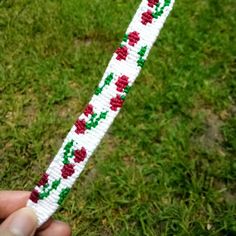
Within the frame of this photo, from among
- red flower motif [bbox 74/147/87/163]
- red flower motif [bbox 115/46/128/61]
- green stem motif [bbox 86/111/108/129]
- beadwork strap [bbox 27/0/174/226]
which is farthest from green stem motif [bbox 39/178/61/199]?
red flower motif [bbox 115/46/128/61]

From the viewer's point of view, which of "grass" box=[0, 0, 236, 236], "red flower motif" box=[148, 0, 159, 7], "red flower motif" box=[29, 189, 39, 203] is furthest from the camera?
"grass" box=[0, 0, 236, 236]

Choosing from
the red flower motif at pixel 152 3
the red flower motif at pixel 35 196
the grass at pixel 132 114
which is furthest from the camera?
the grass at pixel 132 114

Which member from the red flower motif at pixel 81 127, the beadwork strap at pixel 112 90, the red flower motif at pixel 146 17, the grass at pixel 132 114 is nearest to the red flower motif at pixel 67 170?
the beadwork strap at pixel 112 90

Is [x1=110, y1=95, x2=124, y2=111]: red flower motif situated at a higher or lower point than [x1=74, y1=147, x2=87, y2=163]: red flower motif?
higher

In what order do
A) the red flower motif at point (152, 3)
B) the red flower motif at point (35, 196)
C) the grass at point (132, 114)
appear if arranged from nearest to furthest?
the red flower motif at point (152, 3), the red flower motif at point (35, 196), the grass at point (132, 114)

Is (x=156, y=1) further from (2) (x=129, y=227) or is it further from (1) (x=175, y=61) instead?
(1) (x=175, y=61)

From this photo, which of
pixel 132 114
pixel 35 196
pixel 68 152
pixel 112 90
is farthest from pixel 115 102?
pixel 132 114

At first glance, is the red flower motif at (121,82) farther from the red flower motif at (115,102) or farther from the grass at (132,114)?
the grass at (132,114)

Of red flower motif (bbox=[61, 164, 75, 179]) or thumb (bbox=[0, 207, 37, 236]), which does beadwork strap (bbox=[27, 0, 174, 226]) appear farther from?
thumb (bbox=[0, 207, 37, 236])
